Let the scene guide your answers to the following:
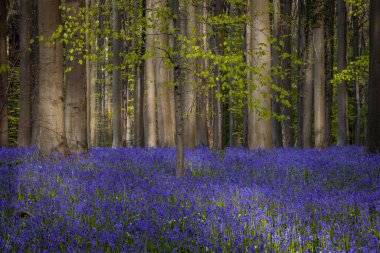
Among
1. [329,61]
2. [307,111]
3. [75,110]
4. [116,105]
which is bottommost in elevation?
[75,110]

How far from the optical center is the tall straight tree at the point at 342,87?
69.3 ft

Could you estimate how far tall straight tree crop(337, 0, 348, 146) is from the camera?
831 inches

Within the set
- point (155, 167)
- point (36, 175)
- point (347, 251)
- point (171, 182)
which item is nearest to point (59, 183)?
point (36, 175)

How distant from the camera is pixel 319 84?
60.1 ft

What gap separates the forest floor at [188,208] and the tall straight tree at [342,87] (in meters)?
11.4

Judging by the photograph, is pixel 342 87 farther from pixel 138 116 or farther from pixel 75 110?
pixel 75 110

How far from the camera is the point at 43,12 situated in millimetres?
11023

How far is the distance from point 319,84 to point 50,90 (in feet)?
38.3

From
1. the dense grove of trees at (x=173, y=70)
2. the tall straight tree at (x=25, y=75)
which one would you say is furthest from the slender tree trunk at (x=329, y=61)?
the tall straight tree at (x=25, y=75)

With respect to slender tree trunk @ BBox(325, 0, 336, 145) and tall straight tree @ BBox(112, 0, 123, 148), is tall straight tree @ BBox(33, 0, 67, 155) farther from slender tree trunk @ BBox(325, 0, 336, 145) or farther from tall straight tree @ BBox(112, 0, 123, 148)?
slender tree trunk @ BBox(325, 0, 336, 145)

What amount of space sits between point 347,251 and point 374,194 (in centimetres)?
271

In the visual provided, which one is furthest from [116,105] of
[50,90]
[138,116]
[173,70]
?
[50,90]

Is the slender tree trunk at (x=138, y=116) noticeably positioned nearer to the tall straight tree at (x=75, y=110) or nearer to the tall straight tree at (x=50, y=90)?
the tall straight tree at (x=75, y=110)

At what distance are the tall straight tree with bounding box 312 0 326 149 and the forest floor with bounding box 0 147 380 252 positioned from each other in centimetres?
781
